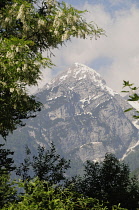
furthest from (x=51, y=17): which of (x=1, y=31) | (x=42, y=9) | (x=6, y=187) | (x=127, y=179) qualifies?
(x=127, y=179)

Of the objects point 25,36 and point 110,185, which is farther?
point 110,185

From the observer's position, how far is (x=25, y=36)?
7199 mm

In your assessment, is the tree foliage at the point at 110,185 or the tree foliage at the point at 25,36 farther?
the tree foliage at the point at 110,185

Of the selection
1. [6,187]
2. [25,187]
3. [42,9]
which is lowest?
[25,187]

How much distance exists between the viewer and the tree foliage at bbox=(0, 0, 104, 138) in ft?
22.8

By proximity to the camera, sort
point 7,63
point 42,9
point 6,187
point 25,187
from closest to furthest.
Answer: point 25,187 < point 6,187 < point 7,63 < point 42,9

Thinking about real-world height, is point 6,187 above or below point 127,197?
below

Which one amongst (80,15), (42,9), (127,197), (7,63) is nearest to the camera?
(7,63)

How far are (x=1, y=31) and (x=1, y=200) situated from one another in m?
6.20

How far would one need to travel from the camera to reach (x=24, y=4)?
7484 millimetres

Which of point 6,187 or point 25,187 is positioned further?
point 6,187

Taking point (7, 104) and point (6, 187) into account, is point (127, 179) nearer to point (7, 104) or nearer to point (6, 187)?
point (7, 104)

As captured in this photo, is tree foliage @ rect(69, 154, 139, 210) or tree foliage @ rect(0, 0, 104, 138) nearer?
tree foliage @ rect(0, 0, 104, 138)

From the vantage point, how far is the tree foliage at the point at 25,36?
Answer: 22.8 feet
